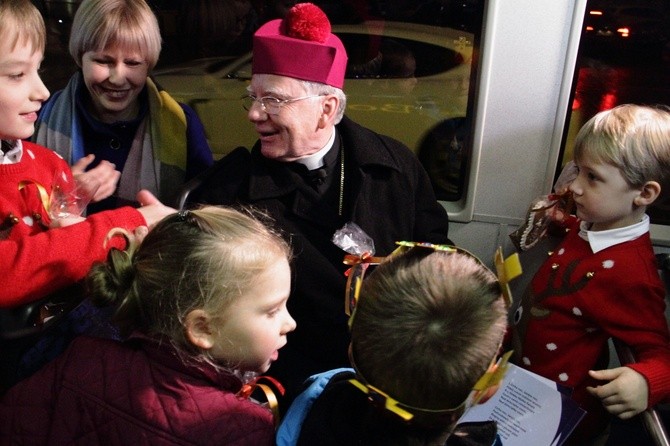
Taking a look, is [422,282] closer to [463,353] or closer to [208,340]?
[463,353]

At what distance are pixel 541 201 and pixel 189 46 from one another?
165cm

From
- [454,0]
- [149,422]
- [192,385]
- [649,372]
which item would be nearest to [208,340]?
[192,385]

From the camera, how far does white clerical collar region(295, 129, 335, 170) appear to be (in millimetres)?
2164

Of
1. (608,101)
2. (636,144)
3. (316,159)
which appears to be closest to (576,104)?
(608,101)

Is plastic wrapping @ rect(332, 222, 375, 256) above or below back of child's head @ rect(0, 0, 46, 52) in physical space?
below

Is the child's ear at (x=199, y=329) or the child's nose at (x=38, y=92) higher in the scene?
the child's nose at (x=38, y=92)

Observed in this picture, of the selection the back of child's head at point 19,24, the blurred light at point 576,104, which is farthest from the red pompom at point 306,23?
the blurred light at point 576,104

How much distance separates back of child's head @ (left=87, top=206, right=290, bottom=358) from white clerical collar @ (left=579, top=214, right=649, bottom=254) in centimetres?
104

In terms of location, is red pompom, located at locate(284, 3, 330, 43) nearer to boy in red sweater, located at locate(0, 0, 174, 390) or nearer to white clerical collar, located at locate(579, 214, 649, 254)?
boy in red sweater, located at locate(0, 0, 174, 390)

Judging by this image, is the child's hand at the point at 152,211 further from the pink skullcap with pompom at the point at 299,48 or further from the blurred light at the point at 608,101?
the blurred light at the point at 608,101

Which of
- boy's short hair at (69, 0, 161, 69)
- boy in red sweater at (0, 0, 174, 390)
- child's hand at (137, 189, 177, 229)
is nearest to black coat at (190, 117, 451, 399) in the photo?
child's hand at (137, 189, 177, 229)

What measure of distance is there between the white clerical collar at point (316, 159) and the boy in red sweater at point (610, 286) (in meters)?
0.83

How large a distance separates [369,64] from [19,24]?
1.37 meters

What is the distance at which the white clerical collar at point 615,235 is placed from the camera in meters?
1.90
